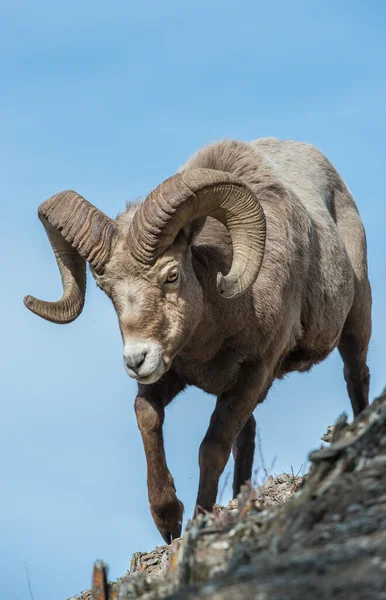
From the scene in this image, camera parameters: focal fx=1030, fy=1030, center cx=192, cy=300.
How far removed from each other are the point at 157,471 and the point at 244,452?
3.13 m

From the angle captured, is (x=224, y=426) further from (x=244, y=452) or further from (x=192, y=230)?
(x=244, y=452)

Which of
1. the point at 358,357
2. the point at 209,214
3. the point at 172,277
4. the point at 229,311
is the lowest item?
the point at 172,277

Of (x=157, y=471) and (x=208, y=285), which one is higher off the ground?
(x=208, y=285)

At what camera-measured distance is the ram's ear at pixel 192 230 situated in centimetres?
958

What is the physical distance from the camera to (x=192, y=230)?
966 centimetres

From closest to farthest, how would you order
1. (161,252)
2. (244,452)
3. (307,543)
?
1. (307,543)
2. (161,252)
3. (244,452)

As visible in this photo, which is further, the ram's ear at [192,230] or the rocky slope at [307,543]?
the ram's ear at [192,230]

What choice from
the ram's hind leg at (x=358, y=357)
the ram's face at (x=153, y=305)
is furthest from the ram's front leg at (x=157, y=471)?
the ram's hind leg at (x=358, y=357)

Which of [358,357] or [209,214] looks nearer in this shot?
[209,214]

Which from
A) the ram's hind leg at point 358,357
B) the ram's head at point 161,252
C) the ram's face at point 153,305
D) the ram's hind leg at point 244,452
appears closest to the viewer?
the ram's face at point 153,305

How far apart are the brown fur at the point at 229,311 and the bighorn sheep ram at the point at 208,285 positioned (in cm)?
1

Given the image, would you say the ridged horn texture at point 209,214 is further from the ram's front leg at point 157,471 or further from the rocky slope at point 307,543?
the rocky slope at point 307,543

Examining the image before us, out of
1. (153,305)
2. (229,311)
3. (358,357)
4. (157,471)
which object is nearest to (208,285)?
(229,311)

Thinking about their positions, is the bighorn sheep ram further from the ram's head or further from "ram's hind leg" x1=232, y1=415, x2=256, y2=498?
"ram's hind leg" x1=232, y1=415, x2=256, y2=498
